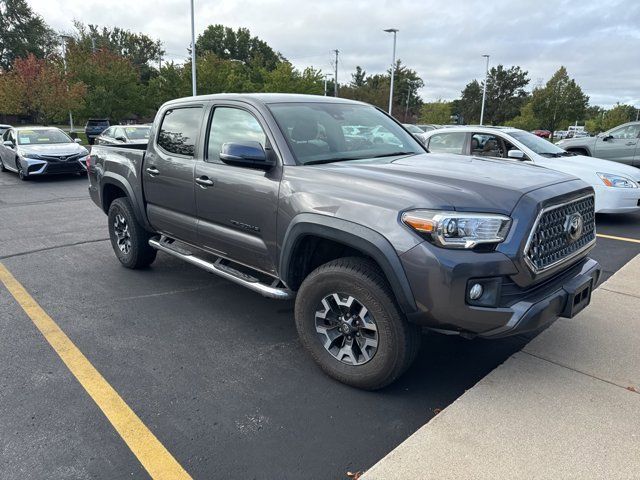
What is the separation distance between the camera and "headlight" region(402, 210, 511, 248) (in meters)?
2.64

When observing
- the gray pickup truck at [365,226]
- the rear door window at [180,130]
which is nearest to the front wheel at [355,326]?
the gray pickup truck at [365,226]

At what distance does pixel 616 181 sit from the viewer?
772 centimetres

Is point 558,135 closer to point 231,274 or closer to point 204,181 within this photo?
point 204,181

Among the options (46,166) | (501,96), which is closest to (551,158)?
Result: (46,166)

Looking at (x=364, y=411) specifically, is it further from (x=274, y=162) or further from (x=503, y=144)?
(x=503, y=144)

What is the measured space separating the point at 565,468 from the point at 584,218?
1681 millimetres

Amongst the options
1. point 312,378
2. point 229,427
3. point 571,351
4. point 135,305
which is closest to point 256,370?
point 312,378

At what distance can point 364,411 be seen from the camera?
2.94 meters

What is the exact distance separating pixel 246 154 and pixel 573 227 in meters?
2.18

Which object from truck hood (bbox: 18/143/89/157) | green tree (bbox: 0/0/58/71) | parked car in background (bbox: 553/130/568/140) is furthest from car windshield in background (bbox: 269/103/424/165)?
green tree (bbox: 0/0/58/71)

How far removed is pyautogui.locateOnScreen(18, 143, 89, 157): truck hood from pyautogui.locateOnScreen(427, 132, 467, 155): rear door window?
10.1m

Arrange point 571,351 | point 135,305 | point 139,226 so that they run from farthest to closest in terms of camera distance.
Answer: point 139,226 < point 135,305 < point 571,351

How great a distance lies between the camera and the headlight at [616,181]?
770 cm

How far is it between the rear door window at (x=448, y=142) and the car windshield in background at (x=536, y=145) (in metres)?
0.82
